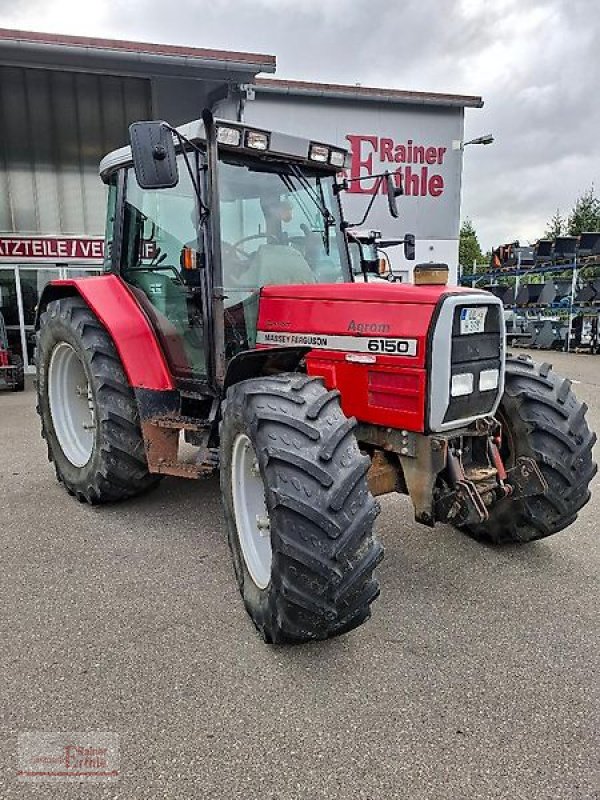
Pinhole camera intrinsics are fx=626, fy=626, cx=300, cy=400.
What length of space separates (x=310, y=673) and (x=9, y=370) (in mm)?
8581

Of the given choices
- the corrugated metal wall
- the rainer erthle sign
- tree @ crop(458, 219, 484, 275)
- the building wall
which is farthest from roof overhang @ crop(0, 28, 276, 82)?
tree @ crop(458, 219, 484, 275)

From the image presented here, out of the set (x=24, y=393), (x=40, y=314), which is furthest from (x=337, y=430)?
(x=24, y=393)

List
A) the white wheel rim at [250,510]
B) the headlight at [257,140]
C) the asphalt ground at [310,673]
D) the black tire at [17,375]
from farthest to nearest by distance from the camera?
the black tire at [17,375]
the headlight at [257,140]
the white wheel rim at [250,510]
the asphalt ground at [310,673]

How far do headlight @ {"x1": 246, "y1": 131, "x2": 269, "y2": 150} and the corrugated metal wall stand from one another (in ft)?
32.1

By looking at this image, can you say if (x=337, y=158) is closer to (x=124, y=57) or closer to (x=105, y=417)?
(x=105, y=417)

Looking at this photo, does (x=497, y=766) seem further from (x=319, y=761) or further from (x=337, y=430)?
(x=337, y=430)

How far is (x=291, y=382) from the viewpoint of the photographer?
2666 mm

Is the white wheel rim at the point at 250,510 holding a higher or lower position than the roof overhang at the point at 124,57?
lower

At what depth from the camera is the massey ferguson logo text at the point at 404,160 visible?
43.6 feet

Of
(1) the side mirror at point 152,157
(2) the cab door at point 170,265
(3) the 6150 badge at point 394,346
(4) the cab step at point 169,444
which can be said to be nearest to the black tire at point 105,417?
(4) the cab step at point 169,444

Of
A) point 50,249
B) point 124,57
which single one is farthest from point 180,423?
point 50,249

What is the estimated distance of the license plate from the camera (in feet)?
9.05

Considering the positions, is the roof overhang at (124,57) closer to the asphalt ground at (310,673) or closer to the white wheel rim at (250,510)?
the asphalt ground at (310,673)

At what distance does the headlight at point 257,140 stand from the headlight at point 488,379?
1.60m
